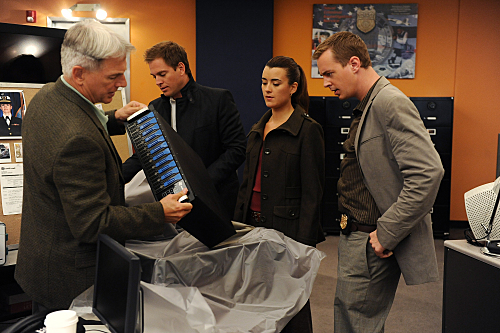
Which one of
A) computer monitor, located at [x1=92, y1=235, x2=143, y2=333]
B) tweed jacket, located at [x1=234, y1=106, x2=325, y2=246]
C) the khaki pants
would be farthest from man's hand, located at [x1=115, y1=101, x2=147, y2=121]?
the khaki pants

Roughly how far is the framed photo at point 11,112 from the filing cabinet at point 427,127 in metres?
3.33

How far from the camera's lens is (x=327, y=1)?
18.8 ft

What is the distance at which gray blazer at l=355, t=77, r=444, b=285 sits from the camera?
5.02 ft

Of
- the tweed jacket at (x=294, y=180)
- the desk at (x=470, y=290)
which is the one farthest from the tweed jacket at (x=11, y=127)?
the desk at (x=470, y=290)

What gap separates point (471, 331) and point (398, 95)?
120cm

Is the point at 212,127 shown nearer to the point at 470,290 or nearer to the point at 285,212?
the point at 285,212

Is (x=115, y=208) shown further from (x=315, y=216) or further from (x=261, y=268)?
(x=315, y=216)

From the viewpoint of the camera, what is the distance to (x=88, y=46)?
4.12ft

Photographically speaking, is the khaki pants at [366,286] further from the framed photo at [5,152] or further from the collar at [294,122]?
the framed photo at [5,152]

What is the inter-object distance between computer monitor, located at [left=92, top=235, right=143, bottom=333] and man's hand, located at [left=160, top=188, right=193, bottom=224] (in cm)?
19

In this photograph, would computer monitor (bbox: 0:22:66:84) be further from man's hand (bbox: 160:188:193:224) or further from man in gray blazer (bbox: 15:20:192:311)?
man's hand (bbox: 160:188:193:224)

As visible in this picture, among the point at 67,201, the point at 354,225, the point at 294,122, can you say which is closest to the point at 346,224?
the point at 354,225

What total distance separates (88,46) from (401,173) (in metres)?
1.16

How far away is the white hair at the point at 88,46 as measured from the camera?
4.12 ft
